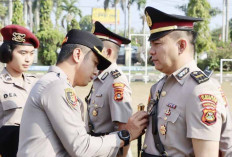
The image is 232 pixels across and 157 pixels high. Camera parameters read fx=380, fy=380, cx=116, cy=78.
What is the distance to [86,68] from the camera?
8.42 ft

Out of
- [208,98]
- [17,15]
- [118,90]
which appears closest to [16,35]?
[118,90]

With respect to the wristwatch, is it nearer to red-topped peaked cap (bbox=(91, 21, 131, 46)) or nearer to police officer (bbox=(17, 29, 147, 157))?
police officer (bbox=(17, 29, 147, 157))

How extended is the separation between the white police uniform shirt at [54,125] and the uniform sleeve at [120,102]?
1.19 metres

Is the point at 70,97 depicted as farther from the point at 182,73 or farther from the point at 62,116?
the point at 182,73

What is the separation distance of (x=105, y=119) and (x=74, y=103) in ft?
4.89

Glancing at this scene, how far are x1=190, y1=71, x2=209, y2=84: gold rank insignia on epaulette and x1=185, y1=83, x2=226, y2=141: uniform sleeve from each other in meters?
0.06

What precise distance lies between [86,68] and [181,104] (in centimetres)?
67

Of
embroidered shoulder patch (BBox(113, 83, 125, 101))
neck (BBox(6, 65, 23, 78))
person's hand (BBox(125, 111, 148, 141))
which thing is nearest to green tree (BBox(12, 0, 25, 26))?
neck (BBox(6, 65, 23, 78))

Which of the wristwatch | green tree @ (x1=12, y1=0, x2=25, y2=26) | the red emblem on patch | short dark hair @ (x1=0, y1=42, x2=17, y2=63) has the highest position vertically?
green tree @ (x1=12, y1=0, x2=25, y2=26)

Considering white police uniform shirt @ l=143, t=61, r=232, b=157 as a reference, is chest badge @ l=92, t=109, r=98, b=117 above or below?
below

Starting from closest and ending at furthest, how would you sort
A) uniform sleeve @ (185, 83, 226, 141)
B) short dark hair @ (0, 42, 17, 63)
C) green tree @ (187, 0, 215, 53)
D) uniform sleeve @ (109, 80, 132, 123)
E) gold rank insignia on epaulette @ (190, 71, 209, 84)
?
uniform sleeve @ (185, 83, 226, 141) < gold rank insignia on epaulette @ (190, 71, 209, 84) < uniform sleeve @ (109, 80, 132, 123) < short dark hair @ (0, 42, 17, 63) < green tree @ (187, 0, 215, 53)

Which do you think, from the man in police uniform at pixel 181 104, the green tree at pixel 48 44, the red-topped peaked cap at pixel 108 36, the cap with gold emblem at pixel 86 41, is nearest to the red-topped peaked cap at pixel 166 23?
the man in police uniform at pixel 181 104

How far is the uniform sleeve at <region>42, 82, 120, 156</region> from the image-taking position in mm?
2291

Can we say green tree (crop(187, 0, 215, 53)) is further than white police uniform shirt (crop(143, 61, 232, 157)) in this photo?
Yes
